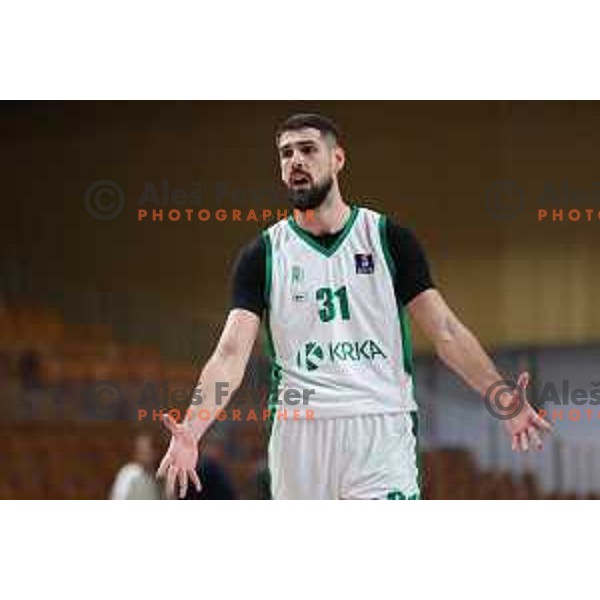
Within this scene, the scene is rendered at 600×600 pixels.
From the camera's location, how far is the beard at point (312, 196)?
6.66m

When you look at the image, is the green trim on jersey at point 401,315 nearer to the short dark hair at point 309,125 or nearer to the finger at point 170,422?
the short dark hair at point 309,125

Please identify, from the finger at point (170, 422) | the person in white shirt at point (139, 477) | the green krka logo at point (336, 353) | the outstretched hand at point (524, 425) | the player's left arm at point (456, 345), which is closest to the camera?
the finger at point (170, 422)

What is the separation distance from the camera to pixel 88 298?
9672 mm

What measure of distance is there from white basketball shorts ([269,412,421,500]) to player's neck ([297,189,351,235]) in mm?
914

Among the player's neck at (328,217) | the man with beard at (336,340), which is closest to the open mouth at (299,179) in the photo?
the man with beard at (336,340)

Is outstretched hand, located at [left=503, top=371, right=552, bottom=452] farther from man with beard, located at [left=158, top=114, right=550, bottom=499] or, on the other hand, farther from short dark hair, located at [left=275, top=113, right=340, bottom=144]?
short dark hair, located at [left=275, top=113, right=340, bottom=144]

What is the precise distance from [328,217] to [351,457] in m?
1.16

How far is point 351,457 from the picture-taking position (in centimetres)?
617

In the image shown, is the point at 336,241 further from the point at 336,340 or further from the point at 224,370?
the point at 224,370

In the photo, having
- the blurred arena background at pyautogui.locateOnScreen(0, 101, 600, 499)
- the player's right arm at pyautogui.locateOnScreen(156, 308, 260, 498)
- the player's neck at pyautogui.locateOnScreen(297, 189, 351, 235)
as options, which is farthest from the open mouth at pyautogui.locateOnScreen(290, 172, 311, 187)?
the blurred arena background at pyautogui.locateOnScreen(0, 101, 600, 499)

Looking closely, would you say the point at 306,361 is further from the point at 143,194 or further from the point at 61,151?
the point at 61,151

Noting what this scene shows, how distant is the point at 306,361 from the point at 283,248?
534mm

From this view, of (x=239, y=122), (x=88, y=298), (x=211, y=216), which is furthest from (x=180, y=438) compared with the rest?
(x=88, y=298)

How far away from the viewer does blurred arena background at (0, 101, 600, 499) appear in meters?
8.62
